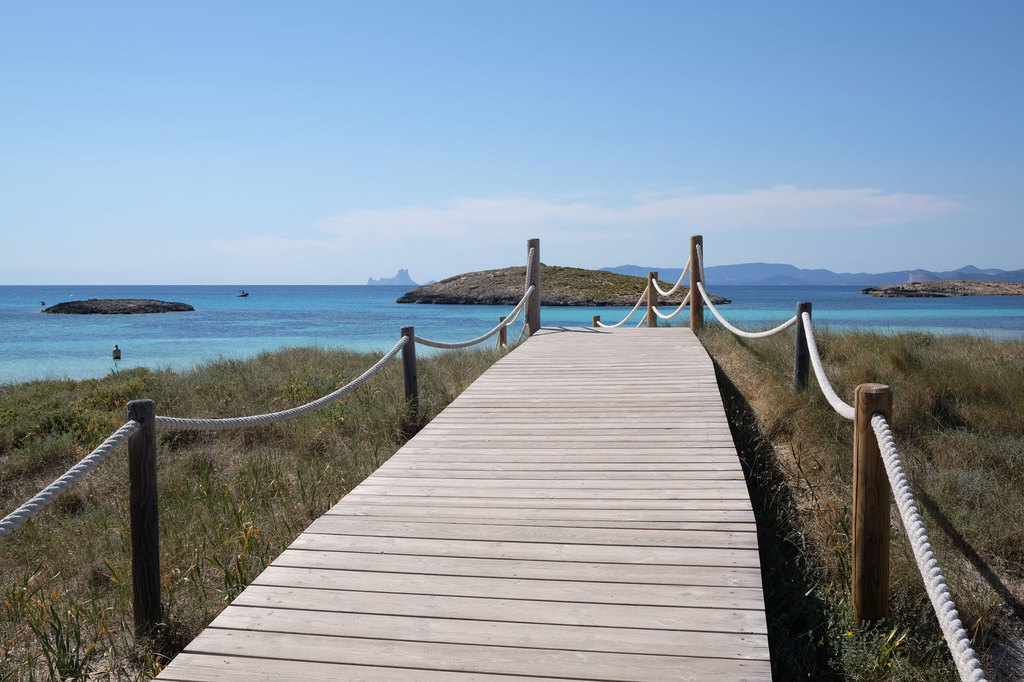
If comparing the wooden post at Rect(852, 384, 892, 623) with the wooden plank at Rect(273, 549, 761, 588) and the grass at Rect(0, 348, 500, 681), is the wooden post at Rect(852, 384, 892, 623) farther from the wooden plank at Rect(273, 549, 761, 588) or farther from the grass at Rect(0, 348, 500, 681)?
the grass at Rect(0, 348, 500, 681)

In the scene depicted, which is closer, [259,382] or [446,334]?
[259,382]

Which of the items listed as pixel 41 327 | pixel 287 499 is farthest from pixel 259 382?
pixel 41 327

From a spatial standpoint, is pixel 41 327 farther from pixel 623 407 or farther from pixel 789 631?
pixel 789 631

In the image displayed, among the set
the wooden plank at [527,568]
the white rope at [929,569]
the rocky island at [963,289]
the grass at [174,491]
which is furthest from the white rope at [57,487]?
the rocky island at [963,289]

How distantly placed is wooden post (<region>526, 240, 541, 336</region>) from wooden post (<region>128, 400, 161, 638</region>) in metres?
9.02

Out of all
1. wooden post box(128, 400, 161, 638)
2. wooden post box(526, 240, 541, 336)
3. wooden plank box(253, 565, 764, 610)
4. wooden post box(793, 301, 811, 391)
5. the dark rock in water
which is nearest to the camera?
wooden plank box(253, 565, 764, 610)

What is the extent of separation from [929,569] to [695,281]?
1054 centimetres

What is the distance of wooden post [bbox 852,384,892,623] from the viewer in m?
2.93

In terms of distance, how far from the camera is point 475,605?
277 cm

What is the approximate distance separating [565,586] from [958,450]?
4.57 metres

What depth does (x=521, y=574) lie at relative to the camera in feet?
9.93

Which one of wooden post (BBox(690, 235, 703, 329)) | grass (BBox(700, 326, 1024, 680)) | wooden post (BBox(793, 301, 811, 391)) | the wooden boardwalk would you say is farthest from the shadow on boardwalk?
wooden post (BBox(690, 235, 703, 329))

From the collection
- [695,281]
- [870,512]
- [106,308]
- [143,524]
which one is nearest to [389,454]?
[143,524]

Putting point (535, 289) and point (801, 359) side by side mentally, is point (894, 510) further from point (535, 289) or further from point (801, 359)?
point (535, 289)
